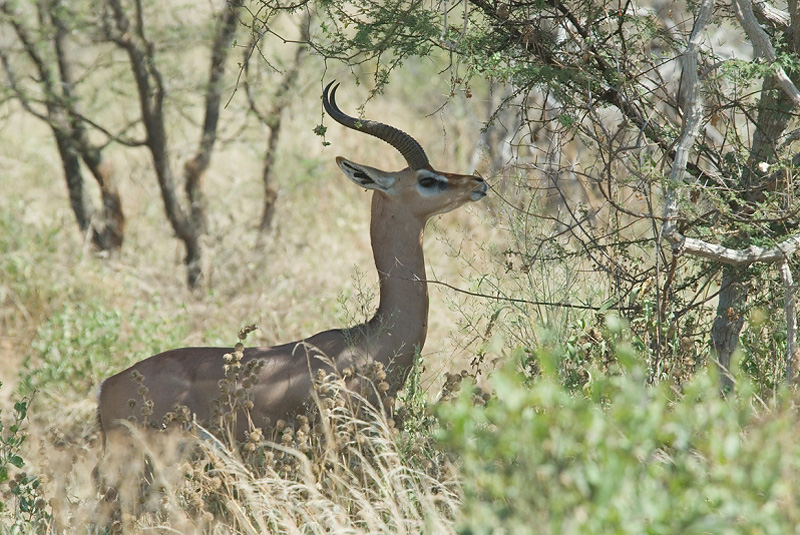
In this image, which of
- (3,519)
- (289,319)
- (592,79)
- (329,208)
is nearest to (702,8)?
(592,79)

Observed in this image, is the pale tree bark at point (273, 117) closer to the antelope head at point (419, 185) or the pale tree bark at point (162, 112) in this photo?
the pale tree bark at point (162, 112)

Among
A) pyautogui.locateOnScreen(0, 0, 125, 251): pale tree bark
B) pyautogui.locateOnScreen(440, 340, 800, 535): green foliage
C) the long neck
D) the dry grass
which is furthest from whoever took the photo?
pyautogui.locateOnScreen(0, 0, 125, 251): pale tree bark

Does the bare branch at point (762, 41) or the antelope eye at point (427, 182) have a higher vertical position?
the bare branch at point (762, 41)

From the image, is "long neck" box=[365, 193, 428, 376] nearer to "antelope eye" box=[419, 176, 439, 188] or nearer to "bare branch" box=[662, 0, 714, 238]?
"antelope eye" box=[419, 176, 439, 188]

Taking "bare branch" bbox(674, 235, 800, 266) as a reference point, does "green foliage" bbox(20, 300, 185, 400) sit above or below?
below

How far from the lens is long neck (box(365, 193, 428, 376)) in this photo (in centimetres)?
495

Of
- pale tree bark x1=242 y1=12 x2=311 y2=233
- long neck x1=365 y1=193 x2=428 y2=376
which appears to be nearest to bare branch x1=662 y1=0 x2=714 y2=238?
long neck x1=365 y1=193 x2=428 y2=376

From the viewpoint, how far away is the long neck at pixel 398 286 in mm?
4949

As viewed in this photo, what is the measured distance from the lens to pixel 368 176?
5430mm

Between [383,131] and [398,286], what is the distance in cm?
84

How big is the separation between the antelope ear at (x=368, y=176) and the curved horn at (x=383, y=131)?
0.17 m

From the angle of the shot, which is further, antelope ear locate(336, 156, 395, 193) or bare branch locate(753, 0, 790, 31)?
antelope ear locate(336, 156, 395, 193)

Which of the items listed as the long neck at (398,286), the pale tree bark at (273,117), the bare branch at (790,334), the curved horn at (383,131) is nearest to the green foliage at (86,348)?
the pale tree bark at (273,117)

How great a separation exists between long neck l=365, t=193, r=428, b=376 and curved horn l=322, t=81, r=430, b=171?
0.93 ft
